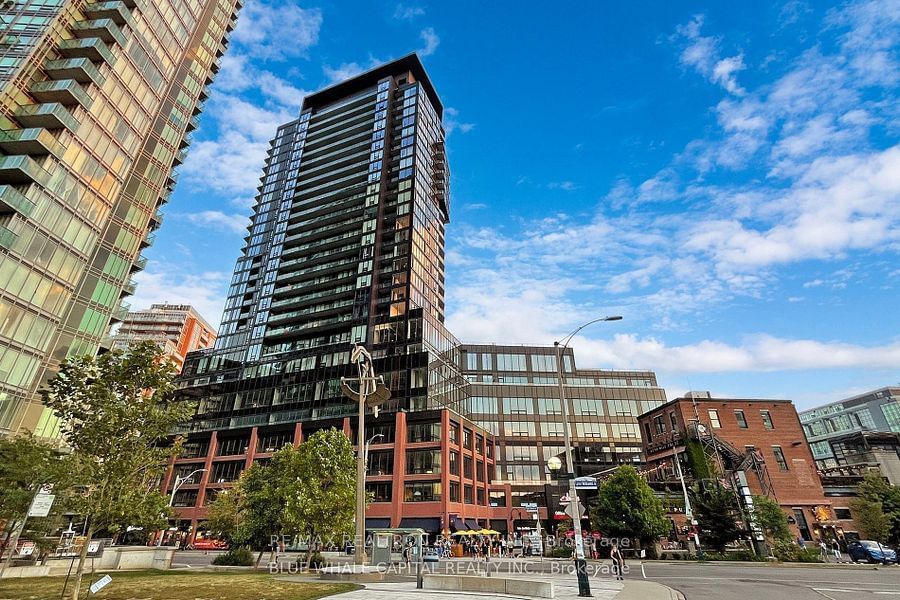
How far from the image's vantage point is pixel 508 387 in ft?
285

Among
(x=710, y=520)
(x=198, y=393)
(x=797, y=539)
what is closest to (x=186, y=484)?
(x=198, y=393)

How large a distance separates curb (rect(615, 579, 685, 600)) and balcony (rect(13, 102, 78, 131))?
175ft

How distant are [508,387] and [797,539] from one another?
4757cm

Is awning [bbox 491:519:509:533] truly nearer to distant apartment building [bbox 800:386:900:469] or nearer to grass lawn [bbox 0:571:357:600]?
grass lawn [bbox 0:571:357:600]

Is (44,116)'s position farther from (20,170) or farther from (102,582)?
(102,582)

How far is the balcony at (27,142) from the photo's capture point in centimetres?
3831

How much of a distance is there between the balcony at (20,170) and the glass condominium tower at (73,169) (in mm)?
93

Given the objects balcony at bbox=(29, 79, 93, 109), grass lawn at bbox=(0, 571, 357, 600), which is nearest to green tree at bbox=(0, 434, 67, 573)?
grass lawn at bbox=(0, 571, 357, 600)

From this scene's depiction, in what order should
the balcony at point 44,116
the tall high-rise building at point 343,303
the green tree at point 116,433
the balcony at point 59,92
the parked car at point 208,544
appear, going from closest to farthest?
the green tree at point 116,433, the balcony at point 44,116, the balcony at point 59,92, the parked car at point 208,544, the tall high-rise building at point 343,303

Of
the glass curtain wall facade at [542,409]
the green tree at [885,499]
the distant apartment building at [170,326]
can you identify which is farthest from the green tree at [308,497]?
the distant apartment building at [170,326]

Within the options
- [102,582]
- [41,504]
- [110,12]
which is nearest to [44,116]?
[110,12]


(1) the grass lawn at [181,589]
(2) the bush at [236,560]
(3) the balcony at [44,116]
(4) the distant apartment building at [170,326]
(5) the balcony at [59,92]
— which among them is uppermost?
(4) the distant apartment building at [170,326]

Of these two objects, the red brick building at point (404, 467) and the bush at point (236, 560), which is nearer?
the bush at point (236, 560)

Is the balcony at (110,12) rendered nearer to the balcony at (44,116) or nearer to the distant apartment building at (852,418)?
the balcony at (44,116)
